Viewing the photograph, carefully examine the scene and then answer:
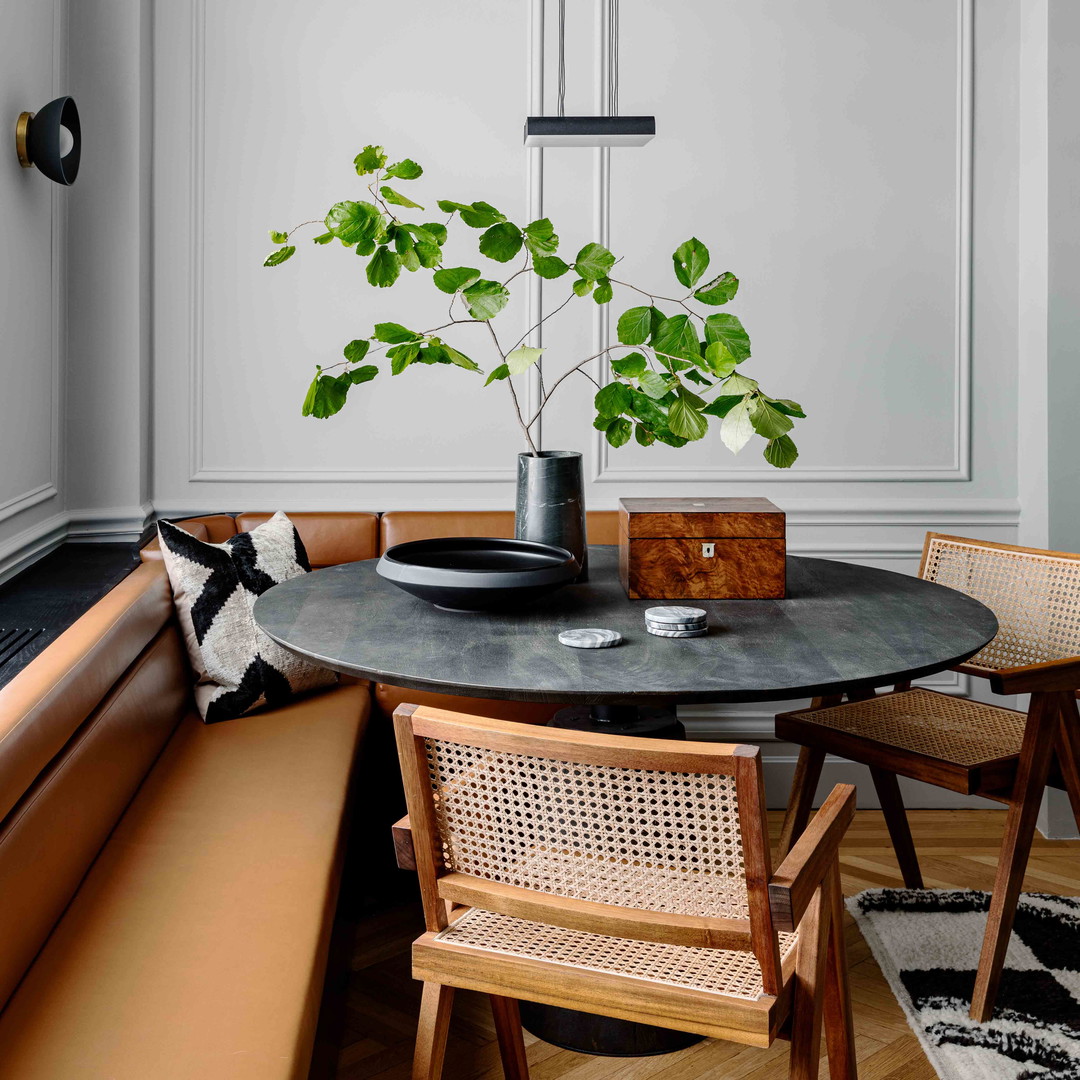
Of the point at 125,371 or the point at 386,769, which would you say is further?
the point at 125,371

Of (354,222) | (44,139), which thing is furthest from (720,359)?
(44,139)

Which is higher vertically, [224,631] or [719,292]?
[719,292]

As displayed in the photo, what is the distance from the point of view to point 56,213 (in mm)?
2996

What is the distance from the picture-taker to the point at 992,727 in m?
2.39

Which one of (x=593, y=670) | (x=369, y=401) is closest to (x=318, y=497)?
(x=369, y=401)

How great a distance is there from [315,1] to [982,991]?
10.2ft

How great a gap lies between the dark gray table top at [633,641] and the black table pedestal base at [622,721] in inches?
8.6

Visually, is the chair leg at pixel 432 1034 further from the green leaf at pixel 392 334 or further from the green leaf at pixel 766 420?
the green leaf at pixel 392 334

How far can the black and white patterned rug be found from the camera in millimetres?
1962

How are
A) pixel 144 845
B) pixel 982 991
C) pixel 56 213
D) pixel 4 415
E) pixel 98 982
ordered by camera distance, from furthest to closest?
1. pixel 56 213
2. pixel 4 415
3. pixel 982 991
4. pixel 144 845
5. pixel 98 982

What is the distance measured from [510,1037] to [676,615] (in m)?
0.72

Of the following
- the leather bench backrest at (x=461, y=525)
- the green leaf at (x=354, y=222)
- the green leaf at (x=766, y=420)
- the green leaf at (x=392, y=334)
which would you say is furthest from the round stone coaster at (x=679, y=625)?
the leather bench backrest at (x=461, y=525)

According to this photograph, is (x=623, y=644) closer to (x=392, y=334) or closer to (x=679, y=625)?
(x=679, y=625)

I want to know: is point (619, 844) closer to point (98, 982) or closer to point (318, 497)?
point (98, 982)
